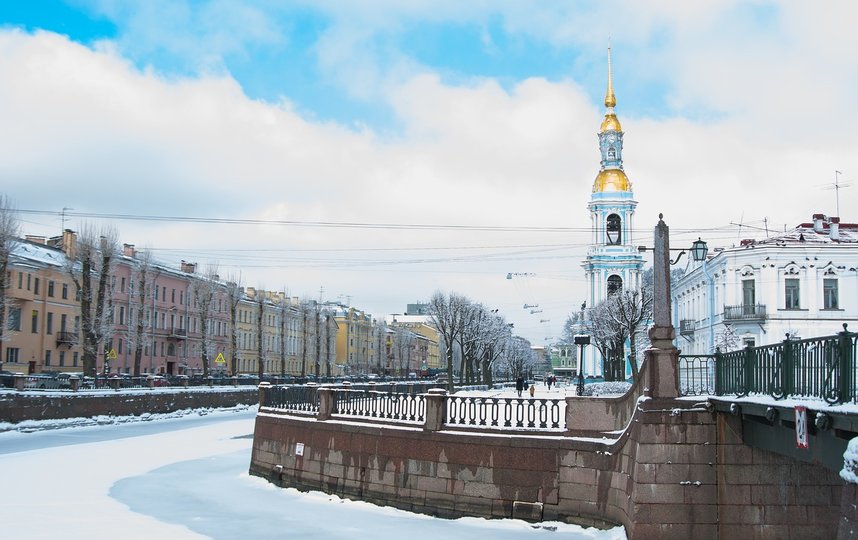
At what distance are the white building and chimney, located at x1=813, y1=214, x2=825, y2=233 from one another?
2.34ft

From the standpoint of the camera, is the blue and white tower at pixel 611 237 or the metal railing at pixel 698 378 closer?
the metal railing at pixel 698 378

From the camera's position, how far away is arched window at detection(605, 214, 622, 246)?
88875 mm

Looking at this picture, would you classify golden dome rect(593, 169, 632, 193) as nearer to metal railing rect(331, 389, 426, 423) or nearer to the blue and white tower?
the blue and white tower

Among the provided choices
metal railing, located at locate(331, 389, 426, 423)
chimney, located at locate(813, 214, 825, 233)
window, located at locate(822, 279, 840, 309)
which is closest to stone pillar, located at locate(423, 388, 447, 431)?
metal railing, located at locate(331, 389, 426, 423)

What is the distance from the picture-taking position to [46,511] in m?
21.1

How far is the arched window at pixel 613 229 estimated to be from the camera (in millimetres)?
88875

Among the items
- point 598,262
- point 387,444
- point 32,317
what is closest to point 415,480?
point 387,444

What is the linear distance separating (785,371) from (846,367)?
7.94 ft

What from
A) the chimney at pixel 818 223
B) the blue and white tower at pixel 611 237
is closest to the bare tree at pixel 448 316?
the blue and white tower at pixel 611 237

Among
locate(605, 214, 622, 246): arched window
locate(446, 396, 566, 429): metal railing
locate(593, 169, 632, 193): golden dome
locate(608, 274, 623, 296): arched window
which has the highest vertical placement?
locate(593, 169, 632, 193): golden dome

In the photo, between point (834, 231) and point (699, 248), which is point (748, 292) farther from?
point (699, 248)

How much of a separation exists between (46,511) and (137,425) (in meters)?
27.0

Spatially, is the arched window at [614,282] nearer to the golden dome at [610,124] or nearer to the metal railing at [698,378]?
the golden dome at [610,124]

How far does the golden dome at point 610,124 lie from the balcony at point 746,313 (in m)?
39.0
